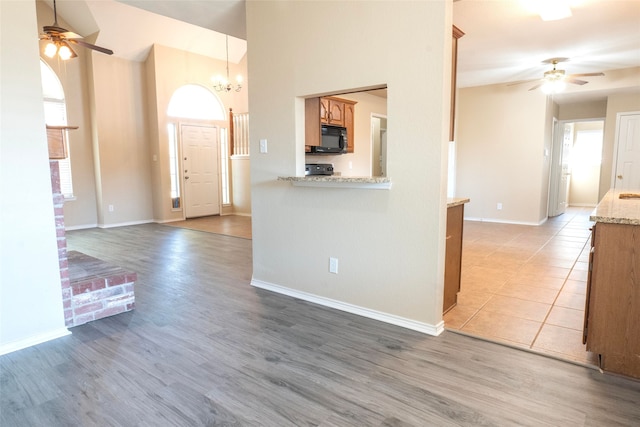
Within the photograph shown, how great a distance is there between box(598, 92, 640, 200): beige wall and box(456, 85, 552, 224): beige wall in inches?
36.3

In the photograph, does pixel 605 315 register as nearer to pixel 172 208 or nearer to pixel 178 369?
pixel 178 369

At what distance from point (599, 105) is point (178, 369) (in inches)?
334

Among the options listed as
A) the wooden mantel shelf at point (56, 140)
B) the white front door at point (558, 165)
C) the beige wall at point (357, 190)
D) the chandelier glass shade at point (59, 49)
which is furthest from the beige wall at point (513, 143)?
the wooden mantel shelf at point (56, 140)

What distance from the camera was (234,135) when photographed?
8336mm

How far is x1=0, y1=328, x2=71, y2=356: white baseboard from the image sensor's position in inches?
90.2

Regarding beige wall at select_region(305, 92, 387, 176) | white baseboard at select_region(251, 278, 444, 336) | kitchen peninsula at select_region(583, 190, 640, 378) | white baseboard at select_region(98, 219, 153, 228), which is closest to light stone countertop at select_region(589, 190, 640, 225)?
kitchen peninsula at select_region(583, 190, 640, 378)

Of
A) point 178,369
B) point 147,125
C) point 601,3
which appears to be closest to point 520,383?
point 178,369

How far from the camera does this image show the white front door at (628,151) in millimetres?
6383

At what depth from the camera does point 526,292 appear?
3.29 m

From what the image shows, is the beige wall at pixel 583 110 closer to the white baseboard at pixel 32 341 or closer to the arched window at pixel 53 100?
the white baseboard at pixel 32 341

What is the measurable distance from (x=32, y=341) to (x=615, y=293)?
3.40 m

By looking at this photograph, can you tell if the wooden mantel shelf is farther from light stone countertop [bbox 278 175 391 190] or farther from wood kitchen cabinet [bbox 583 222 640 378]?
wood kitchen cabinet [bbox 583 222 640 378]

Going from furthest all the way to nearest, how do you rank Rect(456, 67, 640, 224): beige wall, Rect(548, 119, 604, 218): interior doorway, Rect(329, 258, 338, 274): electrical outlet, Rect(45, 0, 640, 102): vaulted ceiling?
Rect(548, 119, 604, 218): interior doorway, Rect(456, 67, 640, 224): beige wall, Rect(45, 0, 640, 102): vaulted ceiling, Rect(329, 258, 338, 274): electrical outlet

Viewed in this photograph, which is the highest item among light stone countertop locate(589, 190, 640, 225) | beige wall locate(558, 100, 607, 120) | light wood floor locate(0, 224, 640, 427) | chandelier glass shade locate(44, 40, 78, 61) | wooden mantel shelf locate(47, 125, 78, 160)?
chandelier glass shade locate(44, 40, 78, 61)
